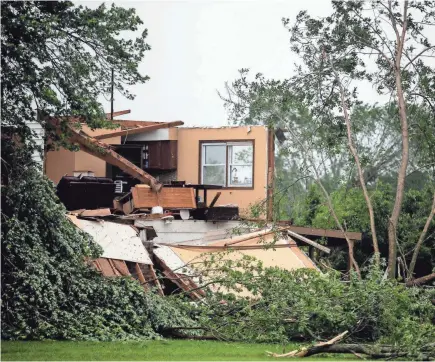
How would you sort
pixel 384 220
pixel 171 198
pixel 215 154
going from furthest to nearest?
pixel 384 220 → pixel 215 154 → pixel 171 198

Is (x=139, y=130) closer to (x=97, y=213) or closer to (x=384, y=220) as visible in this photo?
(x=97, y=213)

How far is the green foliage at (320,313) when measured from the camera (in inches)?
704

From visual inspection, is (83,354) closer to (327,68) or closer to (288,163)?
(327,68)

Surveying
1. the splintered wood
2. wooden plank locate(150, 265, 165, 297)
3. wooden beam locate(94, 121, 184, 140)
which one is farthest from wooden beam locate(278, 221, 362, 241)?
wooden plank locate(150, 265, 165, 297)

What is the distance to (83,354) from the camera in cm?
1589

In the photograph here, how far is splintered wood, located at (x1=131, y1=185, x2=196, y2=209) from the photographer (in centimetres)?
2919

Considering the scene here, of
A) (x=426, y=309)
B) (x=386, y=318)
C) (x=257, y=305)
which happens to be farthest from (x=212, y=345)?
(x=426, y=309)

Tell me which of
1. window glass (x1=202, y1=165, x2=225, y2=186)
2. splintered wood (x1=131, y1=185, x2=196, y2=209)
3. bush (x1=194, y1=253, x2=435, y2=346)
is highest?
window glass (x1=202, y1=165, x2=225, y2=186)

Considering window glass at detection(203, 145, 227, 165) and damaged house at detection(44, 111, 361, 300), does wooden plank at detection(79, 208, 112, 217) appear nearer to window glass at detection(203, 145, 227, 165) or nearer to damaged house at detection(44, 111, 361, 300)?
damaged house at detection(44, 111, 361, 300)

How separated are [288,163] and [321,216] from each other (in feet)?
116

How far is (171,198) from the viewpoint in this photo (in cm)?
2941

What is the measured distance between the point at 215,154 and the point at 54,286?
56.4ft

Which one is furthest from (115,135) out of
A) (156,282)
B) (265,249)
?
(156,282)

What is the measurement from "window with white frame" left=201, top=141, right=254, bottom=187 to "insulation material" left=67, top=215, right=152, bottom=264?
11.1 meters
